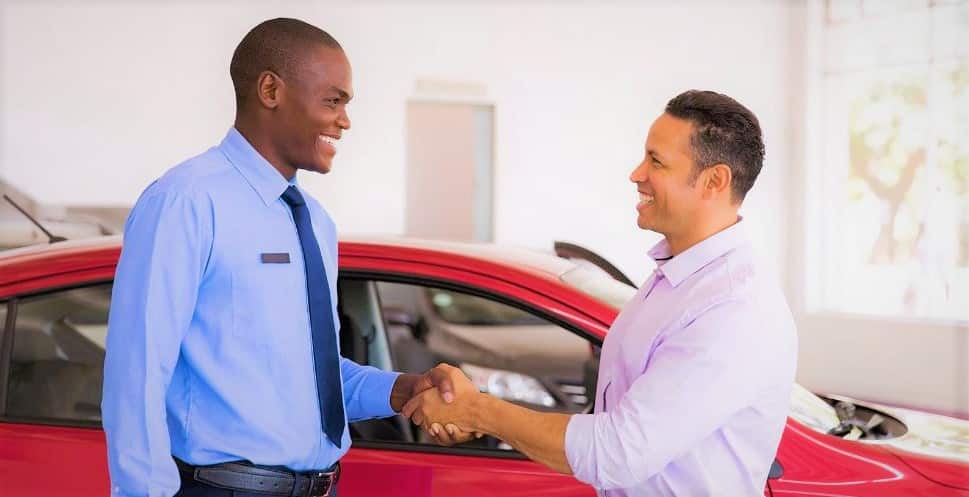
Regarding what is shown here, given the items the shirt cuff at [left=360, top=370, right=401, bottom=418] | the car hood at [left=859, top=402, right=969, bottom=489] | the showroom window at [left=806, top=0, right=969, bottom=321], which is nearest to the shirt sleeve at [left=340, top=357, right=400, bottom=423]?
the shirt cuff at [left=360, top=370, right=401, bottom=418]

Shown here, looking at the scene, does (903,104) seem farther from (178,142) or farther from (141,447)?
(141,447)

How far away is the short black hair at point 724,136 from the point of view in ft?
4.99

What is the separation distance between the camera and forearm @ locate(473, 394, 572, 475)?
4.82 feet

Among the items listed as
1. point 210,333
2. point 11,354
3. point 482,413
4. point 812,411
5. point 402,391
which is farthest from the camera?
point 812,411

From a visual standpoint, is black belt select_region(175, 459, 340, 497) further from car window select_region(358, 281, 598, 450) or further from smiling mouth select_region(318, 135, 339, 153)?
car window select_region(358, 281, 598, 450)

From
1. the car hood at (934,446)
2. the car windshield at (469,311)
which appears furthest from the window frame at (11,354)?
the car windshield at (469,311)

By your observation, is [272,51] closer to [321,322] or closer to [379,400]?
[321,322]

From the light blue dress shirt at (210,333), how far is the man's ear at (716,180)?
2.27ft

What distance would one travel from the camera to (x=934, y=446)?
2289mm

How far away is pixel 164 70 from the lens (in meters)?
7.99

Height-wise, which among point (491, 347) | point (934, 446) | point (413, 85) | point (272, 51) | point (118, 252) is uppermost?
point (413, 85)

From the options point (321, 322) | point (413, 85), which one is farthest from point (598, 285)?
point (413, 85)

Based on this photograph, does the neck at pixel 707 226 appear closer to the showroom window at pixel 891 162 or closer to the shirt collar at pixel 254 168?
the shirt collar at pixel 254 168

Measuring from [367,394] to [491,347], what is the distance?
3176mm
